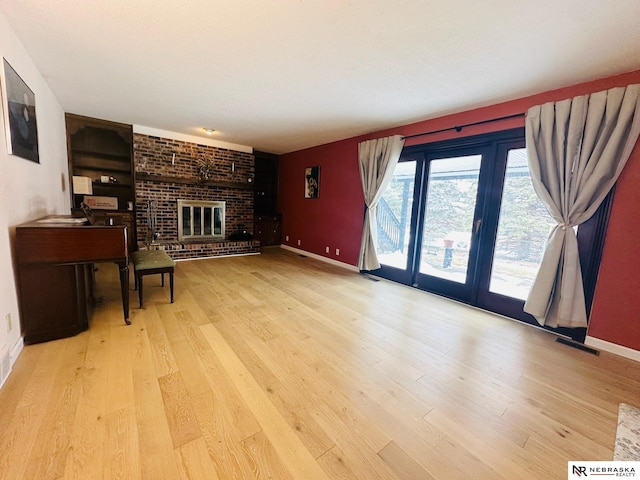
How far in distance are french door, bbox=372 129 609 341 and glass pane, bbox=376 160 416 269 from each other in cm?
1

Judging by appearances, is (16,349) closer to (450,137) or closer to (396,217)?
(396,217)

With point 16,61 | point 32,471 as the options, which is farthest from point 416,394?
point 16,61

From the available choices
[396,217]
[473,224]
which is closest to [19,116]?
[396,217]

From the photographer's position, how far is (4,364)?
1546 millimetres

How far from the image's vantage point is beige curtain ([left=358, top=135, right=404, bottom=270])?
370 cm

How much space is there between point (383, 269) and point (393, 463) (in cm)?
308

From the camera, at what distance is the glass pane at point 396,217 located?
374 cm

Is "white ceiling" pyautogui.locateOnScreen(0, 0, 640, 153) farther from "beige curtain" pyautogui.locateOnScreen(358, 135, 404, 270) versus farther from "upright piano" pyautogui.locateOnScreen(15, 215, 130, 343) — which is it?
"upright piano" pyautogui.locateOnScreen(15, 215, 130, 343)

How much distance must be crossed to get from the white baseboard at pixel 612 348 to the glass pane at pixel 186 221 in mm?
6005

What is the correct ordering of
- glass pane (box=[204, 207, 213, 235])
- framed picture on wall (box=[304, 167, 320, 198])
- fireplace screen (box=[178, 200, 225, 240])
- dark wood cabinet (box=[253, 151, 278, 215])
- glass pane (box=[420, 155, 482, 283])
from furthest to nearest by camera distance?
dark wood cabinet (box=[253, 151, 278, 215]), glass pane (box=[204, 207, 213, 235]), framed picture on wall (box=[304, 167, 320, 198]), fireplace screen (box=[178, 200, 225, 240]), glass pane (box=[420, 155, 482, 283])

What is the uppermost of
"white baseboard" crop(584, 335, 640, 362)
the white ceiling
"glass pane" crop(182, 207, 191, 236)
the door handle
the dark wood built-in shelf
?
the white ceiling

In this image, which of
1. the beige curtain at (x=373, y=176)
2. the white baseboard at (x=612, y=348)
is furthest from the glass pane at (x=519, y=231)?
the beige curtain at (x=373, y=176)

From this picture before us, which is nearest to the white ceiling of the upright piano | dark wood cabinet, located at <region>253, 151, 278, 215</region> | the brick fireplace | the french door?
the french door

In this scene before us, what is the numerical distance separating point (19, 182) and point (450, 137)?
4198mm
